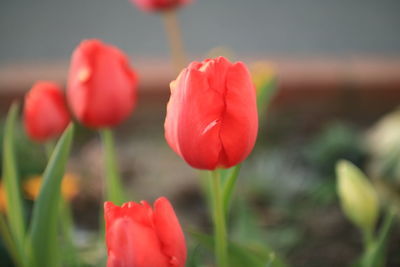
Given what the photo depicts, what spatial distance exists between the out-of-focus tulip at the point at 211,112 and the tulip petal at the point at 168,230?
0.16ft

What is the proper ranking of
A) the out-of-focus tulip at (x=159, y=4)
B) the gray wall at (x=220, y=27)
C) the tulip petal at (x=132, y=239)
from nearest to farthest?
the tulip petal at (x=132, y=239), the out-of-focus tulip at (x=159, y=4), the gray wall at (x=220, y=27)

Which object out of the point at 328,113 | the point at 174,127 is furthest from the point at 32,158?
the point at 174,127

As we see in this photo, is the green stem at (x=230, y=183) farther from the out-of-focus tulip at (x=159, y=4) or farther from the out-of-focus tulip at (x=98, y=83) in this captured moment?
the out-of-focus tulip at (x=159, y=4)

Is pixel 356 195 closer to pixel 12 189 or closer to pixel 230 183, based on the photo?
pixel 230 183

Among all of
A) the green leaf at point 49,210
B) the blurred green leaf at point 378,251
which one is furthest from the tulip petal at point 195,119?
the blurred green leaf at point 378,251

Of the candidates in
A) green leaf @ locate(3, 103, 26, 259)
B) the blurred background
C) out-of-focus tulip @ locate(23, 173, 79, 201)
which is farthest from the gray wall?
green leaf @ locate(3, 103, 26, 259)

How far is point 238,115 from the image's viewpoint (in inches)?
19.4

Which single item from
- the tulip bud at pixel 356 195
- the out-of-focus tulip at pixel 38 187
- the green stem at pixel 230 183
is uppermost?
the green stem at pixel 230 183

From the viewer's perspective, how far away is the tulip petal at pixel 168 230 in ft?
1.55

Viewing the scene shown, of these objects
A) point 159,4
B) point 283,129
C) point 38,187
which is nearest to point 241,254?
point 159,4

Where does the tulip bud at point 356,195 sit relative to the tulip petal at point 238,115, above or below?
below

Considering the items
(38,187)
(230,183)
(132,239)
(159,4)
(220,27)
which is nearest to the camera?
(132,239)

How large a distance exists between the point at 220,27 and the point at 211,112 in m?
1.98

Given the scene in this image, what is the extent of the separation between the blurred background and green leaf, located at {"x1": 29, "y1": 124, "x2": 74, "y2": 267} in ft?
0.57
